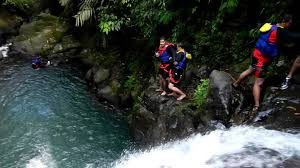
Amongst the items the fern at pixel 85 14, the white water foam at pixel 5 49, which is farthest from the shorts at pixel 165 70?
the white water foam at pixel 5 49

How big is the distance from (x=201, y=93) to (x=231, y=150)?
2.96 meters

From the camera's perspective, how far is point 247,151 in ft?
23.3

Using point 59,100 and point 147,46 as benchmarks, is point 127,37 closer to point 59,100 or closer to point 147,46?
point 147,46

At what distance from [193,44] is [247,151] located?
527cm

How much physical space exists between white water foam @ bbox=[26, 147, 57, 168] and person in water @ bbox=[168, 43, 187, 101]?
3721 millimetres

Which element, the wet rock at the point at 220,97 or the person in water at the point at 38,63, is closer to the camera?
the wet rock at the point at 220,97

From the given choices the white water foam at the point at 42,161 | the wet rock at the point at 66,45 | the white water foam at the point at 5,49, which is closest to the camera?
the white water foam at the point at 42,161

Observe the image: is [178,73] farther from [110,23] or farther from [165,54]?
[110,23]

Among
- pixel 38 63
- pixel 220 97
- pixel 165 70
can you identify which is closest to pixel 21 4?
pixel 38 63

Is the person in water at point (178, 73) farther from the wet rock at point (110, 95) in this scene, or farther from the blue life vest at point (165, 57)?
the wet rock at point (110, 95)

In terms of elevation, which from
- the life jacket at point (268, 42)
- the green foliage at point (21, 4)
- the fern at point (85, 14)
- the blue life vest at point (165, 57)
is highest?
the life jacket at point (268, 42)

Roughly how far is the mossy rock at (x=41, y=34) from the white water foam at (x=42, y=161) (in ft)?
24.9

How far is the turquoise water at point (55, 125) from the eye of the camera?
37.1 ft

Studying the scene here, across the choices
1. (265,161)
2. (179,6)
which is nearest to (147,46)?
(179,6)
